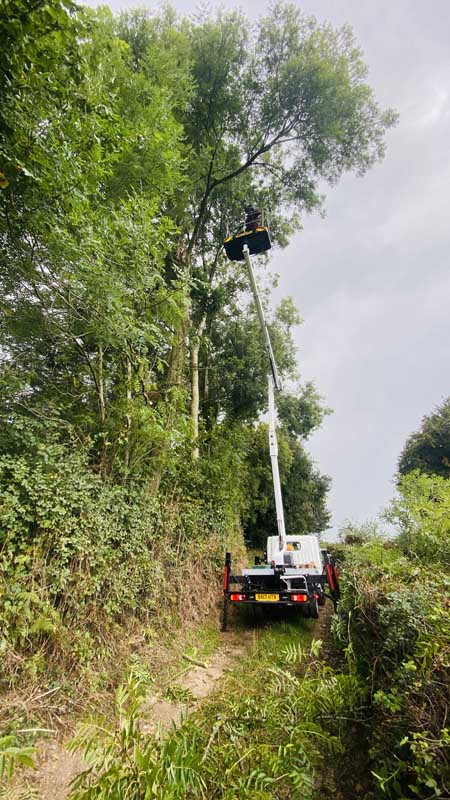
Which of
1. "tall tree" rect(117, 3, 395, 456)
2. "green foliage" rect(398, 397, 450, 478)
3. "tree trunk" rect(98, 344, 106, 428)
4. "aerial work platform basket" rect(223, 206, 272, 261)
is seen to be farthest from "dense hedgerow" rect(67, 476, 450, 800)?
"green foliage" rect(398, 397, 450, 478)

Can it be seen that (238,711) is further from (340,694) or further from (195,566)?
(195,566)

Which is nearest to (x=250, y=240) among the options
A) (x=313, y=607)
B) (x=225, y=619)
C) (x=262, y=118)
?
(x=262, y=118)

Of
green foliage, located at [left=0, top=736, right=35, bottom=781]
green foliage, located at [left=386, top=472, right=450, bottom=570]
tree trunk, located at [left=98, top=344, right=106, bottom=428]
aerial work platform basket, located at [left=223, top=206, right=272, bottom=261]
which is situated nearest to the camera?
green foliage, located at [left=0, top=736, right=35, bottom=781]

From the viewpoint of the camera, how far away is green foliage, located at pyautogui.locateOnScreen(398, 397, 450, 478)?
13.1m

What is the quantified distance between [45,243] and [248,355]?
755cm

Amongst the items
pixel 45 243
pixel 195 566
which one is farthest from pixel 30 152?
pixel 195 566

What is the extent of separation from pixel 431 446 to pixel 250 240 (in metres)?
12.2

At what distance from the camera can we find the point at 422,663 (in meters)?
1.51

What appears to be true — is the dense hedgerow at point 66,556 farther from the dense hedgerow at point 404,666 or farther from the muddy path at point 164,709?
the dense hedgerow at point 404,666

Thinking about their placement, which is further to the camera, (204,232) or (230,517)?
(204,232)

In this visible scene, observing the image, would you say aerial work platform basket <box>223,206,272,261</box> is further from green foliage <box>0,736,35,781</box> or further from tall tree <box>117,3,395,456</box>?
green foliage <box>0,736,35,781</box>

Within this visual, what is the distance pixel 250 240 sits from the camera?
21.2 ft

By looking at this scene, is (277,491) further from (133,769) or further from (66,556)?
(133,769)

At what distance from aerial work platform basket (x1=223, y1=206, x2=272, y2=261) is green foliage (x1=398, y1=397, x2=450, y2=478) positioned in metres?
11.4
